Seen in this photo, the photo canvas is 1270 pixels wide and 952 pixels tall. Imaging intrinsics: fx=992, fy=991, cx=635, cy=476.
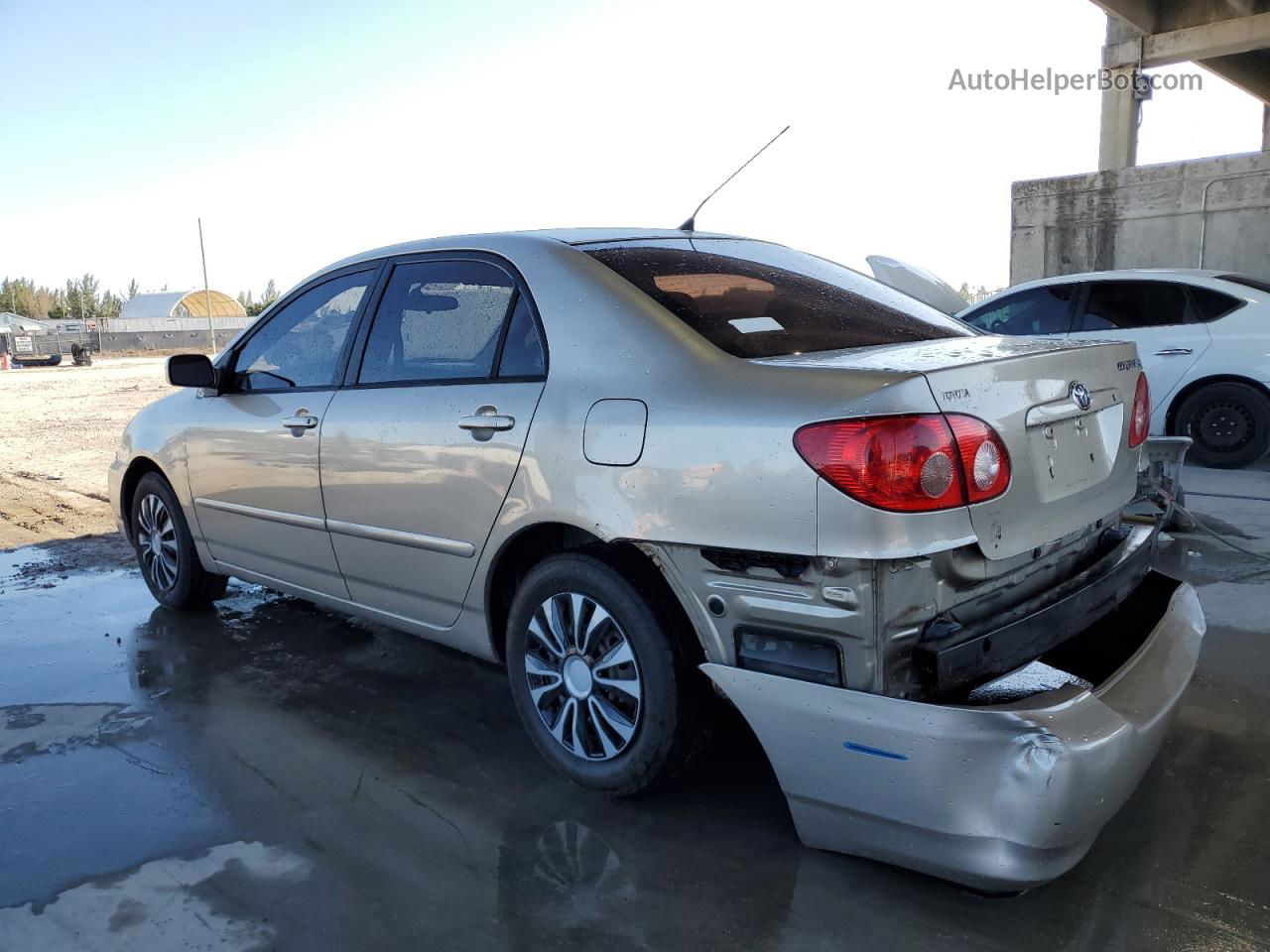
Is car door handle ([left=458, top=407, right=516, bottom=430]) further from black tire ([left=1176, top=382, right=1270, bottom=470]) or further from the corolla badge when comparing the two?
black tire ([left=1176, top=382, right=1270, bottom=470])

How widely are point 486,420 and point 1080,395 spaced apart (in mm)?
1621

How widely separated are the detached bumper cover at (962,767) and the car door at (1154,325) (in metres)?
6.06

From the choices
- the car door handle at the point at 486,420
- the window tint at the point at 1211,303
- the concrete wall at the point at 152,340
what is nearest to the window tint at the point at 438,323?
the car door handle at the point at 486,420

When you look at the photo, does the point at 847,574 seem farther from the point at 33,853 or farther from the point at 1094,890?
the point at 33,853

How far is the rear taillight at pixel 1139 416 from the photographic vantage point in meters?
2.82

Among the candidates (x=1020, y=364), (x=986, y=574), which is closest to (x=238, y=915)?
(x=986, y=574)

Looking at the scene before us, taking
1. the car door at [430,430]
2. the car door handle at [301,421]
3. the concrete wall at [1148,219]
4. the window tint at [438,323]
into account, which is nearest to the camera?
the car door at [430,430]

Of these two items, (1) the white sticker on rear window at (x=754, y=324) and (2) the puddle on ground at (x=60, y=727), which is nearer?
(1) the white sticker on rear window at (x=754, y=324)

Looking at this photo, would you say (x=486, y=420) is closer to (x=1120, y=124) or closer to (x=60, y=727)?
(x=60, y=727)

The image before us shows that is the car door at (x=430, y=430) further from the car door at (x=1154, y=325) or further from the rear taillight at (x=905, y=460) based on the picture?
the car door at (x=1154, y=325)

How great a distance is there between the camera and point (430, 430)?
3.13 m

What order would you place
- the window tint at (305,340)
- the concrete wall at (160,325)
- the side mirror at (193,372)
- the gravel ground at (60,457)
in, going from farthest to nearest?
the concrete wall at (160,325), the gravel ground at (60,457), the side mirror at (193,372), the window tint at (305,340)

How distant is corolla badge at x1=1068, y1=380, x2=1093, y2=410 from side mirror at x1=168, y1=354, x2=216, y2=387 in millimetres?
3400

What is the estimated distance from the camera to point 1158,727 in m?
2.29
